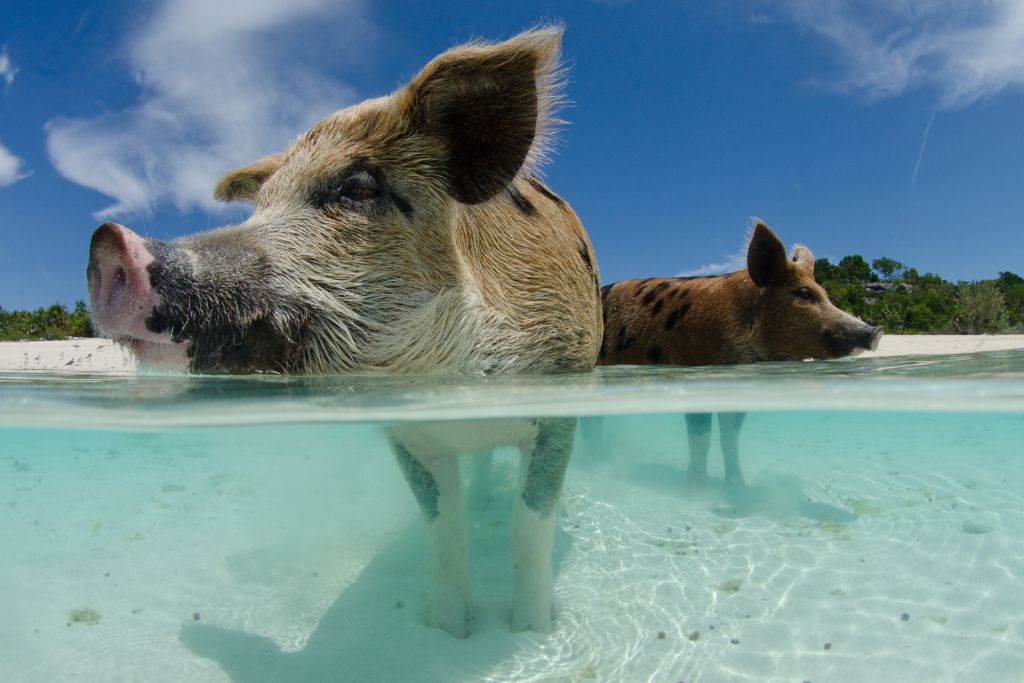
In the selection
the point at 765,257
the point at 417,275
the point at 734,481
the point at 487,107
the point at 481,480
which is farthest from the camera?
the point at 765,257

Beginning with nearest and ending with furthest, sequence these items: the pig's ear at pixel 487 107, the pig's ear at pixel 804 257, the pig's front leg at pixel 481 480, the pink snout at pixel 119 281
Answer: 1. the pink snout at pixel 119 281
2. the pig's ear at pixel 487 107
3. the pig's front leg at pixel 481 480
4. the pig's ear at pixel 804 257

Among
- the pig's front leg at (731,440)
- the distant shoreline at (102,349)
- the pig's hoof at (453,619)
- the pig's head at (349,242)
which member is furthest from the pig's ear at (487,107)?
the distant shoreline at (102,349)

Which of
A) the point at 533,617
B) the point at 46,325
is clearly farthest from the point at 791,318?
the point at 46,325

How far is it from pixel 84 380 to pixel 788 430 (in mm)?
5574

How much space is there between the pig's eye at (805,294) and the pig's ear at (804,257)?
630 mm

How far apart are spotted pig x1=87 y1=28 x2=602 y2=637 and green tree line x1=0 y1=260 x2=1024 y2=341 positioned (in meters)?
11.5

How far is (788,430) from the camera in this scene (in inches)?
229

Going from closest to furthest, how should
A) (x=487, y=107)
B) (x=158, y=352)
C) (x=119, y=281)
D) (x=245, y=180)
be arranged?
(x=119, y=281)
(x=158, y=352)
(x=487, y=107)
(x=245, y=180)

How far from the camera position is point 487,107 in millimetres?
2938

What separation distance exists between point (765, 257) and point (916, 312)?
1243 centimetres

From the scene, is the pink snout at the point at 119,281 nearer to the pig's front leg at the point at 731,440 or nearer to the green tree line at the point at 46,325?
the pig's front leg at the point at 731,440

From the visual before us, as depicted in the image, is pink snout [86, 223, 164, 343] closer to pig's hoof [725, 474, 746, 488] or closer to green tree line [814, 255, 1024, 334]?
pig's hoof [725, 474, 746, 488]

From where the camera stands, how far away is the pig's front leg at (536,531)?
3.25 m

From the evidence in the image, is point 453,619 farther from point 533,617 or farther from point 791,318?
point 791,318
